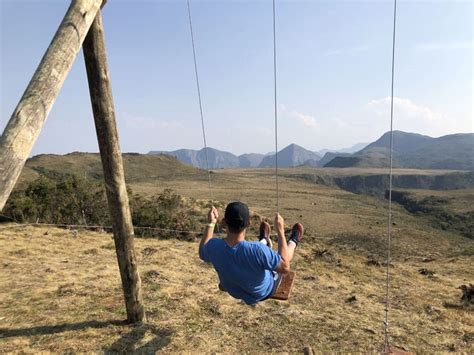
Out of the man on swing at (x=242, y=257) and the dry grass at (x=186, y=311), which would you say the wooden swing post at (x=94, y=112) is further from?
the man on swing at (x=242, y=257)

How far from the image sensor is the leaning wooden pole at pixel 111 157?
14.2ft

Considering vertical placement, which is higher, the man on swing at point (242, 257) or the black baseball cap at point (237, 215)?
the black baseball cap at point (237, 215)

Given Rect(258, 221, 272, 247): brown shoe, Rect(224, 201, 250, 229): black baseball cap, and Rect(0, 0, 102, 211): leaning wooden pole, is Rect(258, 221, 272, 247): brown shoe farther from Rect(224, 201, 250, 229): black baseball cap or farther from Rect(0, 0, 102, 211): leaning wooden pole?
Rect(0, 0, 102, 211): leaning wooden pole

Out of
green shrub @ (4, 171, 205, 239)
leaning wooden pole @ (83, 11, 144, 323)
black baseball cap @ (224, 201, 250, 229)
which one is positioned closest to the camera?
black baseball cap @ (224, 201, 250, 229)

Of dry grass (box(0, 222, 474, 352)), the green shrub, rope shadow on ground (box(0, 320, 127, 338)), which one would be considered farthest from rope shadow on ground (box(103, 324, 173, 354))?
the green shrub

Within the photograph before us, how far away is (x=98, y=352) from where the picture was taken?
4.67 metres

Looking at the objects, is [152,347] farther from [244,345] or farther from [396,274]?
[396,274]

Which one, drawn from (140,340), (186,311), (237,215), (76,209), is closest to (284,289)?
(237,215)

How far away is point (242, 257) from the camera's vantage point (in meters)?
3.49

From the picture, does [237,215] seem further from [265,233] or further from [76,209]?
[76,209]

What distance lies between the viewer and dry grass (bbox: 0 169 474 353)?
5.14m

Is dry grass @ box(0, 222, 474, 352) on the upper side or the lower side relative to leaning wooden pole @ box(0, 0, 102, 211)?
lower

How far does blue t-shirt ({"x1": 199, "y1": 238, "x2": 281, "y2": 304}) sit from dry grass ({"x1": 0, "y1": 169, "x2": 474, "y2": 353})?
1.75 metres

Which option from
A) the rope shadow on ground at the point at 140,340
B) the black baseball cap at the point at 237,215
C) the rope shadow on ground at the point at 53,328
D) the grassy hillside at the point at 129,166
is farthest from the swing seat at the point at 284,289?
the grassy hillside at the point at 129,166
